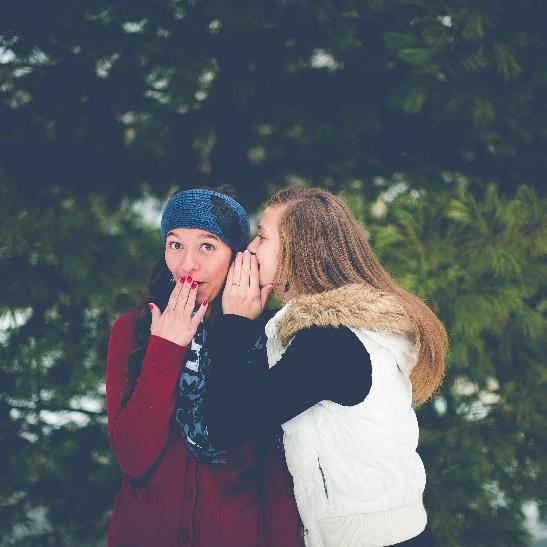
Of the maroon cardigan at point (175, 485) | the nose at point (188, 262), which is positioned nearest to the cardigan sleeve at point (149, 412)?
the maroon cardigan at point (175, 485)

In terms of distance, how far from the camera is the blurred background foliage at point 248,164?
353 centimetres

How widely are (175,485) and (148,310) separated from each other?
61 cm

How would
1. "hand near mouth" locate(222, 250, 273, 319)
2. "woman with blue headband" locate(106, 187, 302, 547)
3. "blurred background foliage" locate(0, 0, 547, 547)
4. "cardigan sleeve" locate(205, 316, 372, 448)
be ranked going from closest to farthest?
"cardigan sleeve" locate(205, 316, 372, 448) → "woman with blue headband" locate(106, 187, 302, 547) → "hand near mouth" locate(222, 250, 273, 319) → "blurred background foliage" locate(0, 0, 547, 547)

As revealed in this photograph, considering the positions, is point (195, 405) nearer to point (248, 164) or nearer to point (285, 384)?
point (285, 384)

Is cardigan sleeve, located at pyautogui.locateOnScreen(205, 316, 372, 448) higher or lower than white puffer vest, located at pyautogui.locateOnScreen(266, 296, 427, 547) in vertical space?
higher

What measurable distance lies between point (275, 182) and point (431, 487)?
6.80 feet

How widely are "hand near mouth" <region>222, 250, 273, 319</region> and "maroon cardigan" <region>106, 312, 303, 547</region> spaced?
0.75 ft

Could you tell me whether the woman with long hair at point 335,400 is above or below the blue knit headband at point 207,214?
below

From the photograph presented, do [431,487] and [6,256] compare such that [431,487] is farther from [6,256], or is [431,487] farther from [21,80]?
[21,80]

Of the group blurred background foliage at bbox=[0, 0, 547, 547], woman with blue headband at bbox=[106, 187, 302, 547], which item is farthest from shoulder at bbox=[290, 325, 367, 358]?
blurred background foliage at bbox=[0, 0, 547, 547]

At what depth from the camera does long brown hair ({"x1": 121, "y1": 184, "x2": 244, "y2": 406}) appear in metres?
2.22

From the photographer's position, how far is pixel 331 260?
2.20 m

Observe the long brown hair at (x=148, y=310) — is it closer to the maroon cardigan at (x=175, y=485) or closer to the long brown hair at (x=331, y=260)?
the maroon cardigan at (x=175, y=485)

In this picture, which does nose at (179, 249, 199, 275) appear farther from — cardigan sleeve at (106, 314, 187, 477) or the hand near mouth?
cardigan sleeve at (106, 314, 187, 477)
